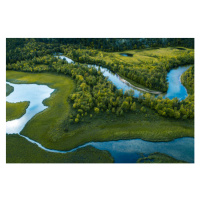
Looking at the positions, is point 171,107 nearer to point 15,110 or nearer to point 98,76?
point 98,76

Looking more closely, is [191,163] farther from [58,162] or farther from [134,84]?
[134,84]

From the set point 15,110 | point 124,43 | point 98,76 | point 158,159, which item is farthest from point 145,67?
point 15,110

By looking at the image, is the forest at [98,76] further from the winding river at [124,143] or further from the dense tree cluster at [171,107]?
the winding river at [124,143]

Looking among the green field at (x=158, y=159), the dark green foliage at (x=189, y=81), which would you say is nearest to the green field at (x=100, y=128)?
the green field at (x=158, y=159)

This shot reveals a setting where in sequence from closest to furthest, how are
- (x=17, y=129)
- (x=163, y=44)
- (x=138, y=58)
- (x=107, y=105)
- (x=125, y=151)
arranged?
(x=125, y=151), (x=17, y=129), (x=107, y=105), (x=138, y=58), (x=163, y=44)

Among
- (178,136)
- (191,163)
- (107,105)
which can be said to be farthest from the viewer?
(107,105)

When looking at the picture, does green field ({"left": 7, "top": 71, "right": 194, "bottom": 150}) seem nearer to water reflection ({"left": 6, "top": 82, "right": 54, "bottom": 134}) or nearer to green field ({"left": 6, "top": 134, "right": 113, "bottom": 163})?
green field ({"left": 6, "top": 134, "right": 113, "bottom": 163})

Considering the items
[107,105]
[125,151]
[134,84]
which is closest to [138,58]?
[134,84]
